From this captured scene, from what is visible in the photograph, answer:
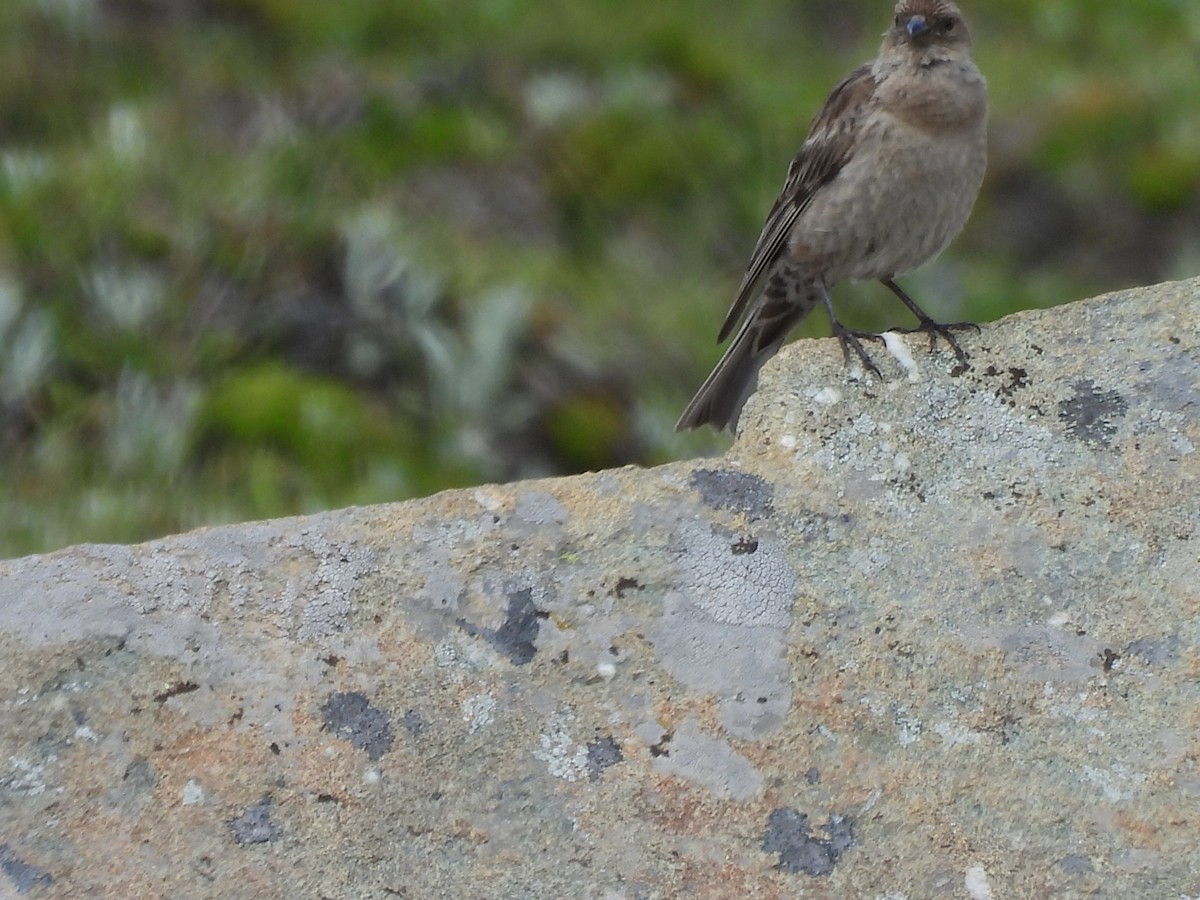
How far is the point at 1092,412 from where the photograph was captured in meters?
3.53

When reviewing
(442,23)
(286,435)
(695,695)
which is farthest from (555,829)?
(442,23)

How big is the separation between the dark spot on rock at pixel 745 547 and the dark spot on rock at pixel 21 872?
4.89 ft

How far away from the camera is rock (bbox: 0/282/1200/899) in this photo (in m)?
2.81

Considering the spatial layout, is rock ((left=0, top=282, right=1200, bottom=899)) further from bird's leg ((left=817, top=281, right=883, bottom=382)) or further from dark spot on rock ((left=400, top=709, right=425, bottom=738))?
bird's leg ((left=817, top=281, right=883, bottom=382))

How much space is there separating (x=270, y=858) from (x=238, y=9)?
7.83 meters

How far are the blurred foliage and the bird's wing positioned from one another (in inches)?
40.8

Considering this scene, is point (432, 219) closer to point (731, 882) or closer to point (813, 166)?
point (813, 166)

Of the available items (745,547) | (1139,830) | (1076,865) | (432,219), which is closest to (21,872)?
(745,547)

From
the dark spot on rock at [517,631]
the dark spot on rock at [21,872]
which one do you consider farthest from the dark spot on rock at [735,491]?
the dark spot on rock at [21,872]

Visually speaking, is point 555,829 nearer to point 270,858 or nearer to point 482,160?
point 270,858

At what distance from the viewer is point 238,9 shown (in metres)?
9.58

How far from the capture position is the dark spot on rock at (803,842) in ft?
9.27

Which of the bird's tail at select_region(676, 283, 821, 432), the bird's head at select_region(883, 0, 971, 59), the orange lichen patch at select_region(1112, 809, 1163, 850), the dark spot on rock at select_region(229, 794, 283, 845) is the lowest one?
the bird's tail at select_region(676, 283, 821, 432)

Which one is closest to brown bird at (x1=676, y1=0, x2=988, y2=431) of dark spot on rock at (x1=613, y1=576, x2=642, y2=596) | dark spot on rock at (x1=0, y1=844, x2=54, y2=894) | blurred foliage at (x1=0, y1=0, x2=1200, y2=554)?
blurred foliage at (x1=0, y1=0, x2=1200, y2=554)
